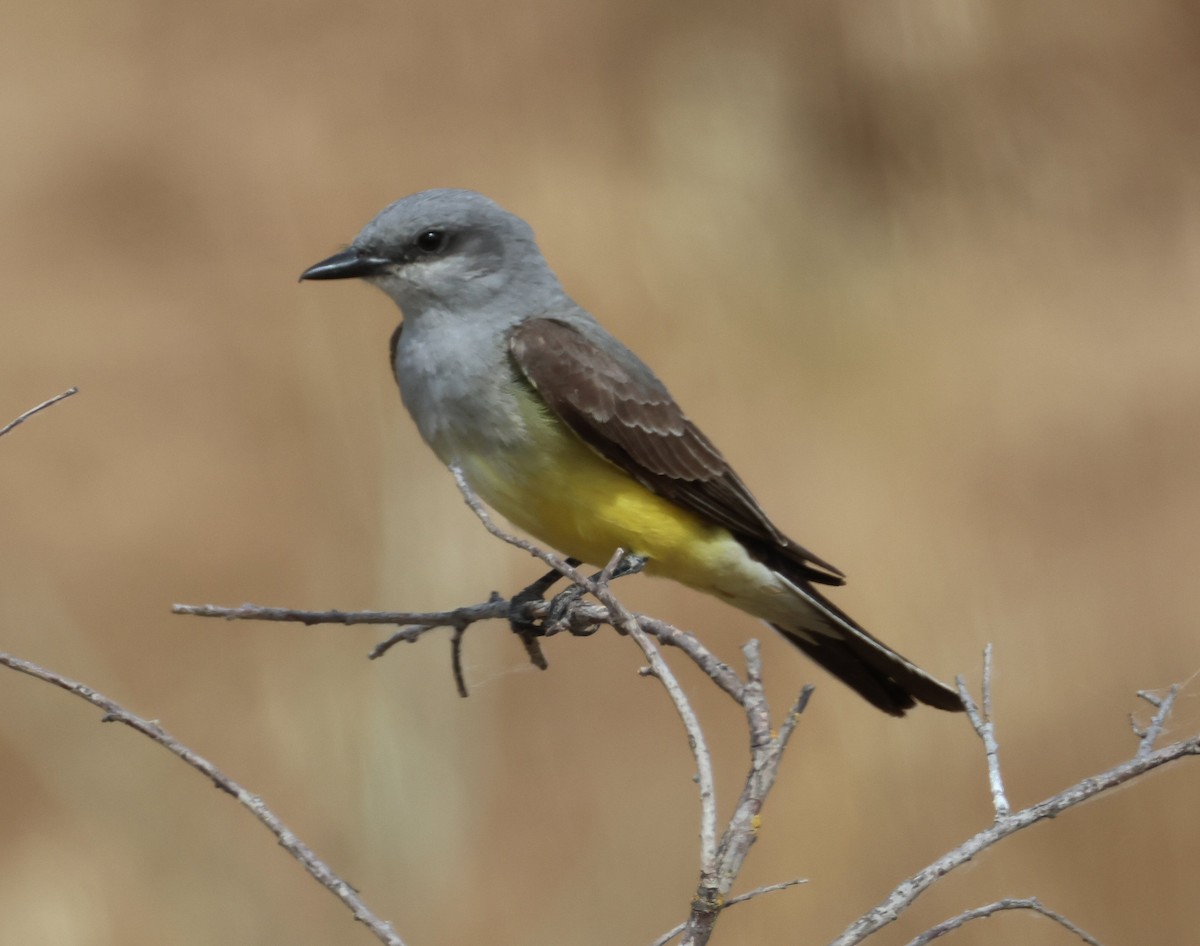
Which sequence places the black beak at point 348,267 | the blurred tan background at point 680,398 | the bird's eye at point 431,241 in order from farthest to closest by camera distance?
the blurred tan background at point 680,398, the bird's eye at point 431,241, the black beak at point 348,267

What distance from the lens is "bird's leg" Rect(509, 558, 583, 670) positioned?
7.98ft

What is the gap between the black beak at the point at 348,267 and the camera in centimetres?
284

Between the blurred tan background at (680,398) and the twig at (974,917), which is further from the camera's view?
the blurred tan background at (680,398)

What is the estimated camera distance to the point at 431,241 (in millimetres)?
2965

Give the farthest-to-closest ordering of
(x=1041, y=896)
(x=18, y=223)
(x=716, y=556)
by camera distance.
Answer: (x=18, y=223)
(x=1041, y=896)
(x=716, y=556)

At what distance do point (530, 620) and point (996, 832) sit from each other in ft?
4.44

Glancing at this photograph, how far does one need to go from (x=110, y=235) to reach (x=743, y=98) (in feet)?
8.12

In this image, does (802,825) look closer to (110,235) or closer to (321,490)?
(321,490)

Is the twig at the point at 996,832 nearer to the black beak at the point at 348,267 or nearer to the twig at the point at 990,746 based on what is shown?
the twig at the point at 990,746

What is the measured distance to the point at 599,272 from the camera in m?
5.83

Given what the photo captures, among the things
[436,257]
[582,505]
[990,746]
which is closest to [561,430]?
[582,505]

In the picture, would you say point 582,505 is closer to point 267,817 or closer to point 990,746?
point 990,746

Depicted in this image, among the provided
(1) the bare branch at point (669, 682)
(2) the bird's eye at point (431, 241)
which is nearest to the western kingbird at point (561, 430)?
(2) the bird's eye at point (431, 241)

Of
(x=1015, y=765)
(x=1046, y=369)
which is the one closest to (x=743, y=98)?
(x=1046, y=369)
